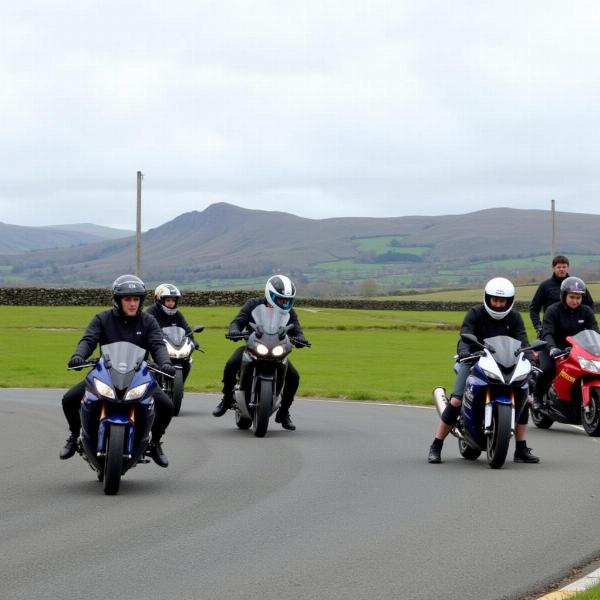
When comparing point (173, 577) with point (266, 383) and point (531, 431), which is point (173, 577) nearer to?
point (266, 383)

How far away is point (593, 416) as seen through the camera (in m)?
17.2

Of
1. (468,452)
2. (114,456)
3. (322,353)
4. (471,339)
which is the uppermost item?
(471,339)

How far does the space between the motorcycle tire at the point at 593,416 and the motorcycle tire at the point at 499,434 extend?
3845mm

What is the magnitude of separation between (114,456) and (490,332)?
4722mm

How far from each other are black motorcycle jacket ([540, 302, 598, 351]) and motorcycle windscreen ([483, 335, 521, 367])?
4.05 metres

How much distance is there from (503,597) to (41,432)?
1136 centimetres

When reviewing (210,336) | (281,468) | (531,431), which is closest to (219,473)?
(281,468)

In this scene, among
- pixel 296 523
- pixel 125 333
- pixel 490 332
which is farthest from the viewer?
pixel 490 332

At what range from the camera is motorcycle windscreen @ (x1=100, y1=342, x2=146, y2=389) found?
11.7 meters

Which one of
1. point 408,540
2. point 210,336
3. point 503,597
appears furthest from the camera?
point 210,336

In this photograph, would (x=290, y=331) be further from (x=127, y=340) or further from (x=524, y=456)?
(x=127, y=340)

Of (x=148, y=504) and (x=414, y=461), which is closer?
(x=148, y=504)

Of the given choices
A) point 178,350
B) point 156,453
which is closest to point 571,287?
point 178,350

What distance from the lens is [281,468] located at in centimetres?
1365
